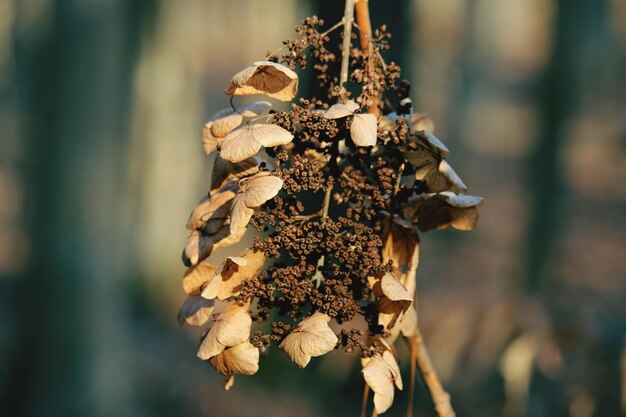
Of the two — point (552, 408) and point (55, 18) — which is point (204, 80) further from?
point (552, 408)

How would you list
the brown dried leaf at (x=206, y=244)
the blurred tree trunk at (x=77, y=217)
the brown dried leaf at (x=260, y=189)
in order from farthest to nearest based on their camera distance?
the blurred tree trunk at (x=77, y=217), the brown dried leaf at (x=206, y=244), the brown dried leaf at (x=260, y=189)

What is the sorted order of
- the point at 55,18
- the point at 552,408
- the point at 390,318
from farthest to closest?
the point at 55,18 < the point at 552,408 < the point at 390,318

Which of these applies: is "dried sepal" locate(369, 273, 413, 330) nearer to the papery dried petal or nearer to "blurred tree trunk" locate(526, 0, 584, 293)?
the papery dried petal

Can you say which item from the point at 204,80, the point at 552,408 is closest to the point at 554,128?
the point at 552,408

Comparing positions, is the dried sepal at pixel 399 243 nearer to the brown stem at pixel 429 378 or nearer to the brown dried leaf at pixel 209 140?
the brown stem at pixel 429 378

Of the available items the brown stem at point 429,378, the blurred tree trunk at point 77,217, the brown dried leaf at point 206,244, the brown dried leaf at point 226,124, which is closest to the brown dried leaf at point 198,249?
the brown dried leaf at point 206,244

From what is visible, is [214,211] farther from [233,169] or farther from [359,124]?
[359,124]

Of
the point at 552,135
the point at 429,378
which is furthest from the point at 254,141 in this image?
the point at 552,135
